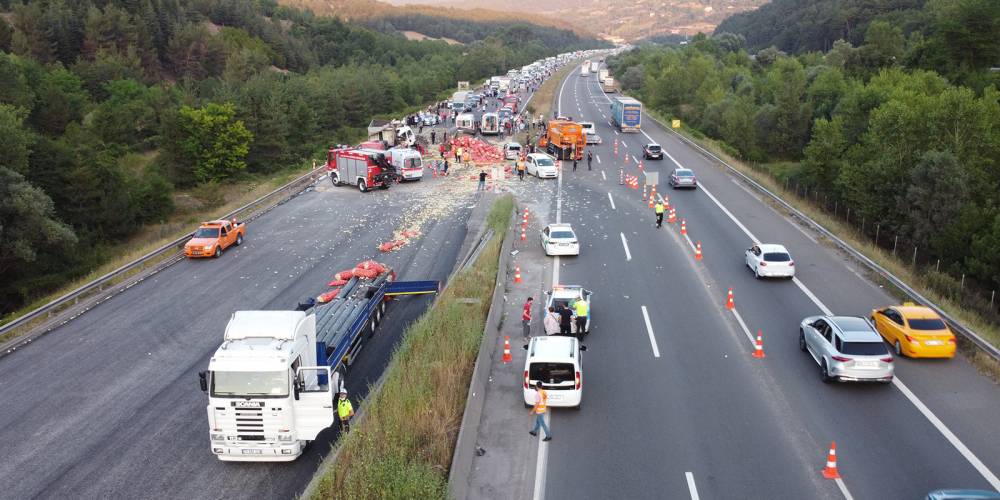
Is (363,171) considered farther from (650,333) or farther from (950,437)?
(950,437)

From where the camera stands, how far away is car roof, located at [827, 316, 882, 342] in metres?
17.1

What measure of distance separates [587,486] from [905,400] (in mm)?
8550

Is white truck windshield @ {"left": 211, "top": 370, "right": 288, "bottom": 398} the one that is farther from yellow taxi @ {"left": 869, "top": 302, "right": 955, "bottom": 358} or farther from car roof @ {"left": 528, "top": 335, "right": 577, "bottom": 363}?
yellow taxi @ {"left": 869, "top": 302, "right": 955, "bottom": 358}

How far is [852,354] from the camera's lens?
1686 cm

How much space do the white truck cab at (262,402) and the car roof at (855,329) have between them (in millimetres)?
12443

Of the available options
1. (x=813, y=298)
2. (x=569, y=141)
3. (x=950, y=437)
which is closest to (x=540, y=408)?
(x=950, y=437)

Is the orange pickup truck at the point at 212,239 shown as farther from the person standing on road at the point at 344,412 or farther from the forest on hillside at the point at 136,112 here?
the person standing on road at the point at 344,412

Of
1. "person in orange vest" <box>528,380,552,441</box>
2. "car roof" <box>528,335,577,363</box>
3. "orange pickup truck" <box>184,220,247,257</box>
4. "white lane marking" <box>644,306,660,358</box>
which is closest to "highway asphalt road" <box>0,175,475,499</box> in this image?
"orange pickup truck" <box>184,220,247,257</box>

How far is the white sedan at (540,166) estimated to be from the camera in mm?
47219

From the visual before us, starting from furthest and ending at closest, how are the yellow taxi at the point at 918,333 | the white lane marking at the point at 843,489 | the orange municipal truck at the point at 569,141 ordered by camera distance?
the orange municipal truck at the point at 569,141 → the yellow taxi at the point at 918,333 → the white lane marking at the point at 843,489

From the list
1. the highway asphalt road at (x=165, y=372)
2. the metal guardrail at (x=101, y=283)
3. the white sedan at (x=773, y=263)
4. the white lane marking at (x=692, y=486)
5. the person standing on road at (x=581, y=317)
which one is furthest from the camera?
the white sedan at (x=773, y=263)

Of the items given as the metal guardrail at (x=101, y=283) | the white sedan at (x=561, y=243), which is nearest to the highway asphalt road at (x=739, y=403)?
the white sedan at (x=561, y=243)

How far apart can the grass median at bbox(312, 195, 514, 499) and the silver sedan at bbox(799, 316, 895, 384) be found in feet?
28.9

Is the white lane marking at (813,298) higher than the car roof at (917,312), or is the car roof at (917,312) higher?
the car roof at (917,312)
